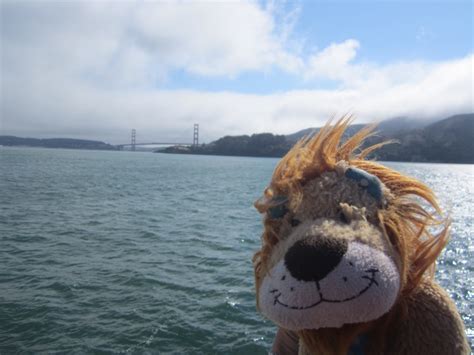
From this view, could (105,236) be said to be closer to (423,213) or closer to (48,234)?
(48,234)

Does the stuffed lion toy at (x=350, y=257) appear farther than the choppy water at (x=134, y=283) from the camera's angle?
No

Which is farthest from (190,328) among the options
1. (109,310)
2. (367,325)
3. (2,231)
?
(2,231)

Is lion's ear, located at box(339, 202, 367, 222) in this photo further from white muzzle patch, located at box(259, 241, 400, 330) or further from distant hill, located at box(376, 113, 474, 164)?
distant hill, located at box(376, 113, 474, 164)

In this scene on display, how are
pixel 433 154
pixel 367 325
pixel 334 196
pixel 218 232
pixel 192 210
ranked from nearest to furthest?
pixel 367 325, pixel 334 196, pixel 218 232, pixel 192 210, pixel 433 154

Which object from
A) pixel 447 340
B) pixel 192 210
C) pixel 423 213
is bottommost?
pixel 192 210

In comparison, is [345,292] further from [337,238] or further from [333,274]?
[337,238]

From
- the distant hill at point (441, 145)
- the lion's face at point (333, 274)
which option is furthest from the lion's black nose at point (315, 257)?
the distant hill at point (441, 145)

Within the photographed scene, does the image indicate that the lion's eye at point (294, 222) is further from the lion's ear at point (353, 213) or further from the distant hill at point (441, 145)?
the distant hill at point (441, 145)

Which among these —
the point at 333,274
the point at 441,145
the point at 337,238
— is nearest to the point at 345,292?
the point at 333,274
